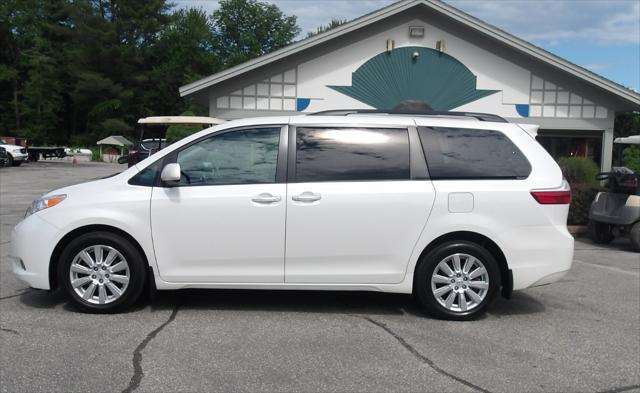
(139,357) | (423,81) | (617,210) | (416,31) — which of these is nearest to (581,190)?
(617,210)

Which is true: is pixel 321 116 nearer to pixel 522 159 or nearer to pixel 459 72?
pixel 522 159

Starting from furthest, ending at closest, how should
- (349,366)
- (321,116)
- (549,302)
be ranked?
(549,302) → (321,116) → (349,366)

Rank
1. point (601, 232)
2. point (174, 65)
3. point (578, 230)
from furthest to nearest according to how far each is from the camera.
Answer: point (174, 65), point (578, 230), point (601, 232)

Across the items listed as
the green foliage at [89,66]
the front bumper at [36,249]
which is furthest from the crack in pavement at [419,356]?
the green foliage at [89,66]

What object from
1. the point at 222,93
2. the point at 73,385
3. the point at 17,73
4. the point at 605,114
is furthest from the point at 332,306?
the point at 17,73

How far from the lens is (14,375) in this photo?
153 inches

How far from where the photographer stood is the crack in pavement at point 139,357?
377 cm

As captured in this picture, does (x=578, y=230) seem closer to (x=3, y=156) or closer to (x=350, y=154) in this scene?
(x=350, y=154)

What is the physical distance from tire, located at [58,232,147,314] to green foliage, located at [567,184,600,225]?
29.7 feet

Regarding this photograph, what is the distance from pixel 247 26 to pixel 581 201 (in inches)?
2589

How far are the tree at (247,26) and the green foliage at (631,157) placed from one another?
54.1 m

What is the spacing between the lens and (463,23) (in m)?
13.5

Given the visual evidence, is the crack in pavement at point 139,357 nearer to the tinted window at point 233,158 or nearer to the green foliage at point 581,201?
the tinted window at point 233,158

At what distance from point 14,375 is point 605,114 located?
13.9 metres
